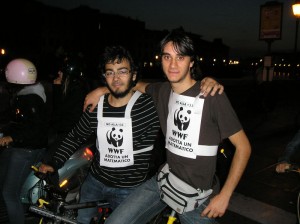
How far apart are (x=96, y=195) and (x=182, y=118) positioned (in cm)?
112

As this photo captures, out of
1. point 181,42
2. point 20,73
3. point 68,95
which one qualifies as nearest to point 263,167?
point 68,95

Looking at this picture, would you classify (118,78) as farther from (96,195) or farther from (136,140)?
(96,195)

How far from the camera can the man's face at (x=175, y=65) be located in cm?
253

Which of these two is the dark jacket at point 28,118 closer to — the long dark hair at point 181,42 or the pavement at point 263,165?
the long dark hair at point 181,42

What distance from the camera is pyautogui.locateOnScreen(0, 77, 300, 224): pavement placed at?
15.1 ft

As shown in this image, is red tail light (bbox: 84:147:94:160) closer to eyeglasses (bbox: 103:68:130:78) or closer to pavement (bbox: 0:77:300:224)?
eyeglasses (bbox: 103:68:130:78)

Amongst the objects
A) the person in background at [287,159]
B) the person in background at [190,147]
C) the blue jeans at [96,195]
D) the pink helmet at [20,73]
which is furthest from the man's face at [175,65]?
the pink helmet at [20,73]

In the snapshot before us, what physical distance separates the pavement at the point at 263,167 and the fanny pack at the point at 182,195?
49cm

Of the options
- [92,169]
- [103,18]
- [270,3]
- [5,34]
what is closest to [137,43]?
[103,18]

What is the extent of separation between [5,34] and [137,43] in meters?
35.0

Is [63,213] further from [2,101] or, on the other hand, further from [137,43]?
[137,43]

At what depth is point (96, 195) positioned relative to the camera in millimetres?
2855

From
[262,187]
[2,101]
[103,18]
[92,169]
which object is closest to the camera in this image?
[92,169]

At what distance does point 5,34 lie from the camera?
3706cm
